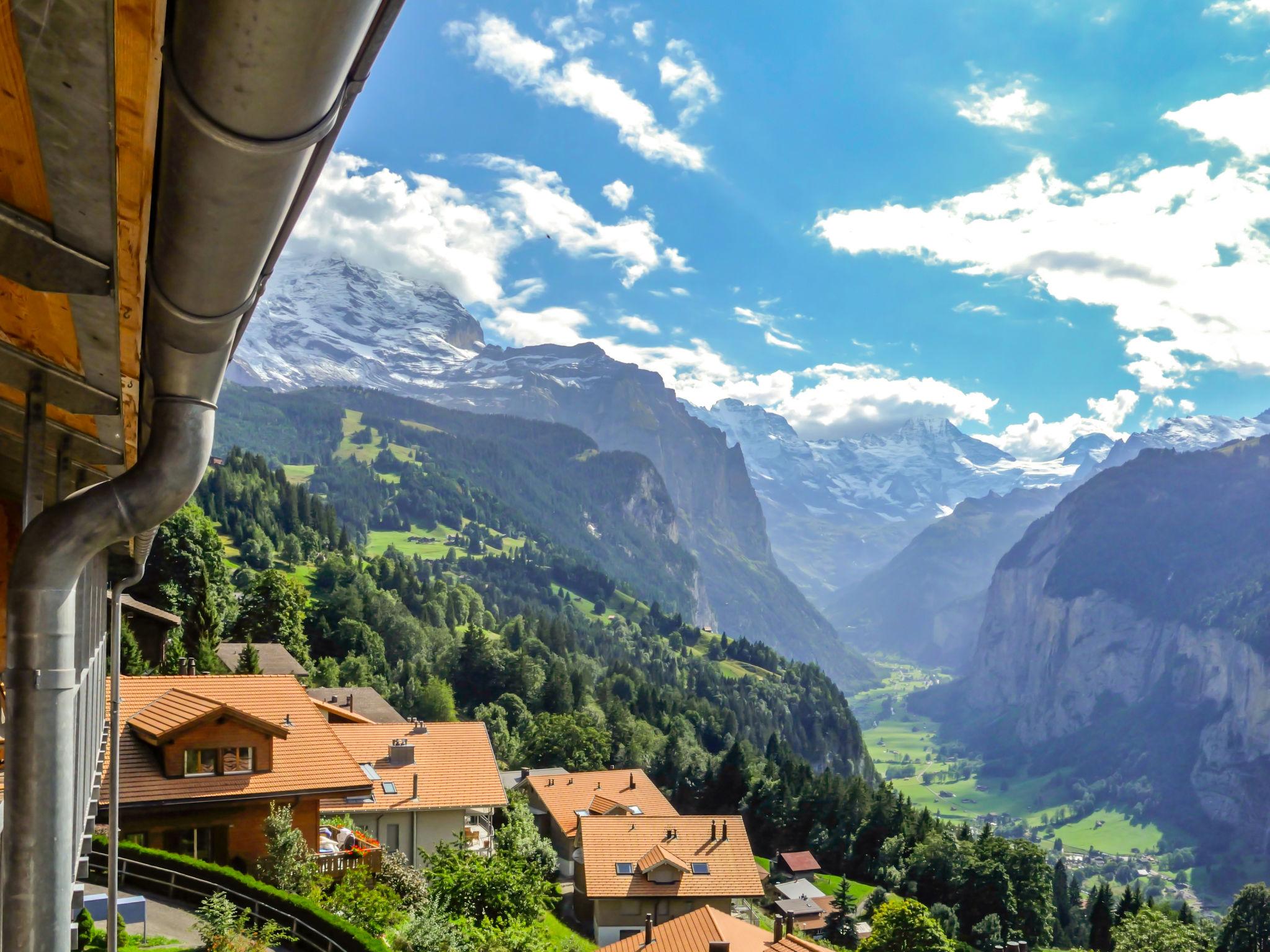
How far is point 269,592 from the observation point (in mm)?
79562

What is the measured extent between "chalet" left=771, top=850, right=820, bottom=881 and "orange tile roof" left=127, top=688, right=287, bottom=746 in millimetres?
59804

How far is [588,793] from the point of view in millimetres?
68125

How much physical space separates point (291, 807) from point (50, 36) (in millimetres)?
30780

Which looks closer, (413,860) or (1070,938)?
(413,860)

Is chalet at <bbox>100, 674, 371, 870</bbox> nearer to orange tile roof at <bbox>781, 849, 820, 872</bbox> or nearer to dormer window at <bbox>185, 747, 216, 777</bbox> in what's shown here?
dormer window at <bbox>185, 747, 216, 777</bbox>

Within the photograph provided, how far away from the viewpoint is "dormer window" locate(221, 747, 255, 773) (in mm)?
28734

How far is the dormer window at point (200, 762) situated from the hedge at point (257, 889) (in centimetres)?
255

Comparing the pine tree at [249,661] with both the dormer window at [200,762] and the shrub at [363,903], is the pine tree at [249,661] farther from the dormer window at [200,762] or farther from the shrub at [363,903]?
the shrub at [363,903]

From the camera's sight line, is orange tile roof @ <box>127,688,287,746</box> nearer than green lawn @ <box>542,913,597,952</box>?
Yes

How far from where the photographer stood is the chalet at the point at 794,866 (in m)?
79.3

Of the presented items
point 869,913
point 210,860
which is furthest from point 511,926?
point 869,913

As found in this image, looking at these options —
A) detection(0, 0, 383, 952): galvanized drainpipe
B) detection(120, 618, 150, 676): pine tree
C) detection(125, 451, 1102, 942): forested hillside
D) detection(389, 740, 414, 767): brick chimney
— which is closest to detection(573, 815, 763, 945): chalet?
detection(389, 740, 414, 767): brick chimney

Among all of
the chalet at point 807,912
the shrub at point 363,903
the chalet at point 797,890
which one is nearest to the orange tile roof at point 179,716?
the shrub at point 363,903

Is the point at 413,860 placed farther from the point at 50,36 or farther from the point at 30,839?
the point at 50,36
